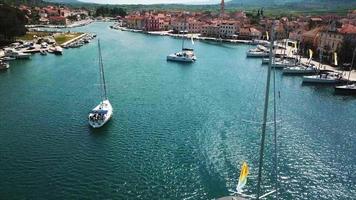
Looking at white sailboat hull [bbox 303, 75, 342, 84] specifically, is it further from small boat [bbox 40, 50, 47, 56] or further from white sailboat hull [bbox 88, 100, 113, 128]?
small boat [bbox 40, 50, 47, 56]

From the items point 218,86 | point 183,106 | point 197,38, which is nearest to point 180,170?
point 183,106

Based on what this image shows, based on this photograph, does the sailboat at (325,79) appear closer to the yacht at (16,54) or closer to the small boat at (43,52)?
the yacht at (16,54)

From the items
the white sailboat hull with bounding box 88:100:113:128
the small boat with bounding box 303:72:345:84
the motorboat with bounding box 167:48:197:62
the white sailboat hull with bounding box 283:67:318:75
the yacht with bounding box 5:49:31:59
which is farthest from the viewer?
the motorboat with bounding box 167:48:197:62

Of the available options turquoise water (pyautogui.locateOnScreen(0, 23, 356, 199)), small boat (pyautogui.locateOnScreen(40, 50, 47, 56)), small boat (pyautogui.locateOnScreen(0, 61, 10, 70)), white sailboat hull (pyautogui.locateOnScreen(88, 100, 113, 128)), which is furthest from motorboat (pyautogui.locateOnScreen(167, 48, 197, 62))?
white sailboat hull (pyautogui.locateOnScreen(88, 100, 113, 128))

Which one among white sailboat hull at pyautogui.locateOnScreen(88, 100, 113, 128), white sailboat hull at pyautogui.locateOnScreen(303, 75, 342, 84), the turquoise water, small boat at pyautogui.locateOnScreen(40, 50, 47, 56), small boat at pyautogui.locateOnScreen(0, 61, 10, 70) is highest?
small boat at pyautogui.locateOnScreen(40, 50, 47, 56)

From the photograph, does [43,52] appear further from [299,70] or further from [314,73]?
[314,73]

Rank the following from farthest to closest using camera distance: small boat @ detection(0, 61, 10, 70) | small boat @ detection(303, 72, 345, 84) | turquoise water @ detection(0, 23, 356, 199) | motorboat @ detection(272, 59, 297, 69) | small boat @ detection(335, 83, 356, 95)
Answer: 1. motorboat @ detection(272, 59, 297, 69)
2. small boat @ detection(0, 61, 10, 70)
3. small boat @ detection(303, 72, 345, 84)
4. small boat @ detection(335, 83, 356, 95)
5. turquoise water @ detection(0, 23, 356, 199)

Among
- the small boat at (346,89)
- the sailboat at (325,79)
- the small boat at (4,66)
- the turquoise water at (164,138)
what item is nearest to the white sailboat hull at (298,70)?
the turquoise water at (164,138)

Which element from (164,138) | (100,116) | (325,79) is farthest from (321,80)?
(100,116)
